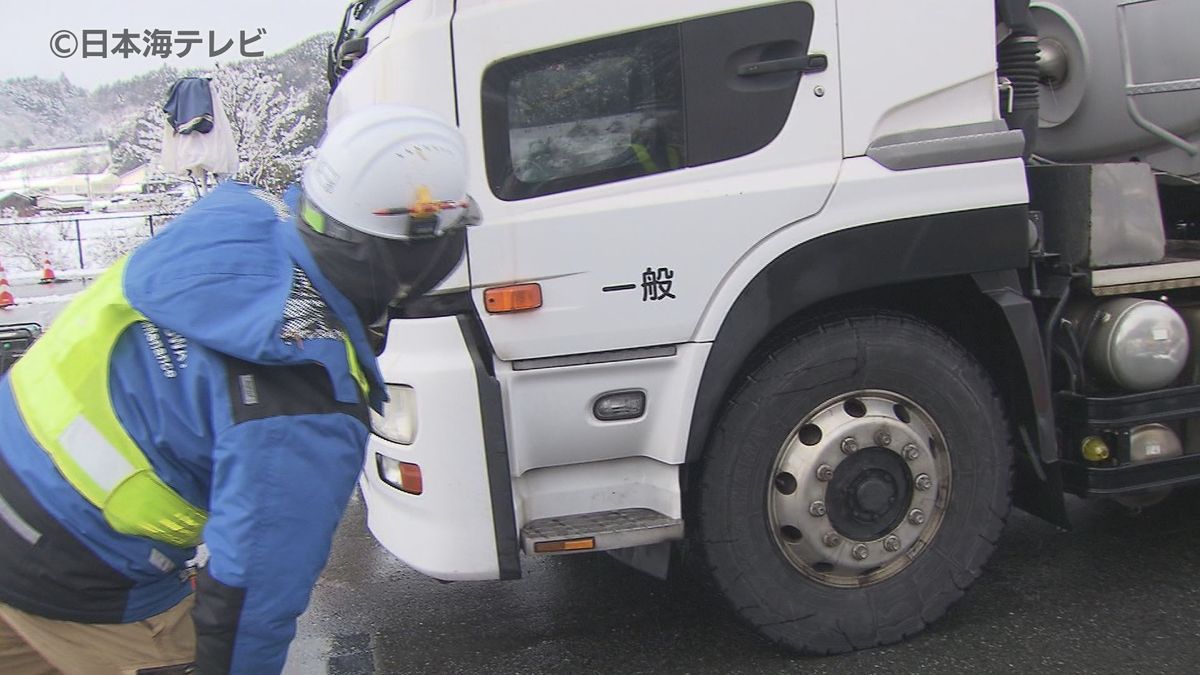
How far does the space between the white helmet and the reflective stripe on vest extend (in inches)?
13.0

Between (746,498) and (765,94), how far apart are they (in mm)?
1262

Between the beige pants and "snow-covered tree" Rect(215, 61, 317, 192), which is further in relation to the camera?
"snow-covered tree" Rect(215, 61, 317, 192)

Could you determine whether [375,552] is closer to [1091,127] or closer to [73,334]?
[73,334]

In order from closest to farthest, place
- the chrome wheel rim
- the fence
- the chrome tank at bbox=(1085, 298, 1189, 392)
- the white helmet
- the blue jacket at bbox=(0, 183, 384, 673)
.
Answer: the blue jacket at bbox=(0, 183, 384, 673)
the white helmet
the chrome wheel rim
the chrome tank at bbox=(1085, 298, 1189, 392)
the fence

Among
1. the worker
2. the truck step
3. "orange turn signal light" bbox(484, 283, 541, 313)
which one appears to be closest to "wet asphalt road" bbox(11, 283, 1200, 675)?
the truck step

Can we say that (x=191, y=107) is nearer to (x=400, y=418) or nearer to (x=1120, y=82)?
(x=400, y=418)

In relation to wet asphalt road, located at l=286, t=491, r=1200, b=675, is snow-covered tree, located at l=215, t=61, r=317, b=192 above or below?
above

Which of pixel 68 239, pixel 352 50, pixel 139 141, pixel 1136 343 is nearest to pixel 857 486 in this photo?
pixel 1136 343

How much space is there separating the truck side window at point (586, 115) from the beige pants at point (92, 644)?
1.54 meters

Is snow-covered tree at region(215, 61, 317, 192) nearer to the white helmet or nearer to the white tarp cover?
the white tarp cover

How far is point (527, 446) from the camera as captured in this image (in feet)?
9.82

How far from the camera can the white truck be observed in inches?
113

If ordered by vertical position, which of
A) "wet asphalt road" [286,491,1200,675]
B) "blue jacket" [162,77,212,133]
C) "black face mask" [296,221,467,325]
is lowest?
"wet asphalt road" [286,491,1200,675]

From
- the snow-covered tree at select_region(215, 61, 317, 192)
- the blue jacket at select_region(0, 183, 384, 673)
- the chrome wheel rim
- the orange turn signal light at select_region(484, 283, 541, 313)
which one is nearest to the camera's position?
the blue jacket at select_region(0, 183, 384, 673)
